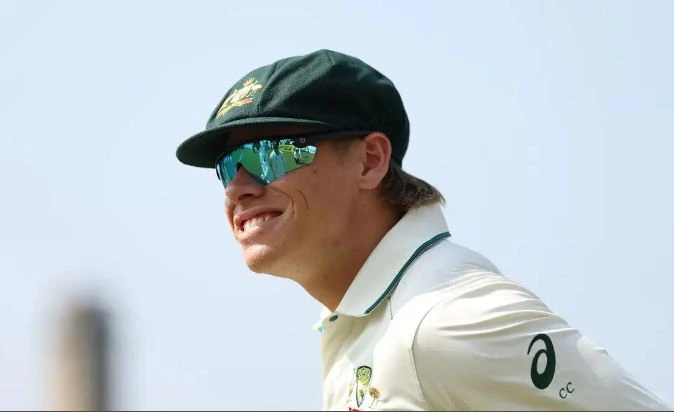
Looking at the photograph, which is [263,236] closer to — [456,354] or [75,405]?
[456,354]

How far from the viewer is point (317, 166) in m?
5.05

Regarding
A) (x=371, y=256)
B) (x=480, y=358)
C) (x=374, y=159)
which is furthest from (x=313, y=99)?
(x=480, y=358)

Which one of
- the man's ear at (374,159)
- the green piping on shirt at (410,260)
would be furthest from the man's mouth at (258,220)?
the green piping on shirt at (410,260)

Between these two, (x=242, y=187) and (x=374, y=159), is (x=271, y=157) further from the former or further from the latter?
(x=374, y=159)

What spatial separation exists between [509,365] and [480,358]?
10 cm

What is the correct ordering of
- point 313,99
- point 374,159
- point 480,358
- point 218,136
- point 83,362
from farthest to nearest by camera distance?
point 83,362
point 218,136
point 374,159
point 313,99
point 480,358

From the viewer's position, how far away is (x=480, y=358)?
4.16 metres

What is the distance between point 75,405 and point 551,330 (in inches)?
114

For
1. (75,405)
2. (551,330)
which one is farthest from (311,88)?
(75,405)

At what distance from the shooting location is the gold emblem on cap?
4.99 metres

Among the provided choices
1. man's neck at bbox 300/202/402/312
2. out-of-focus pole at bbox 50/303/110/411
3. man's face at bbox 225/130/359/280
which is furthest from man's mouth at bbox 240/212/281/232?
out-of-focus pole at bbox 50/303/110/411

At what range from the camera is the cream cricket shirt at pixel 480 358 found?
13.6ft

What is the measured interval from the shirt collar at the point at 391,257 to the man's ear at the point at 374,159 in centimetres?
20

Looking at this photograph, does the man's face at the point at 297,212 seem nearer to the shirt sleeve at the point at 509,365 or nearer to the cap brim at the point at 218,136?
the cap brim at the point at 218,136
